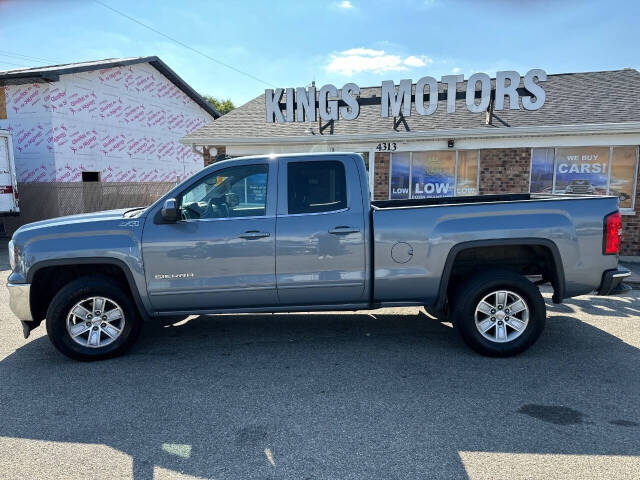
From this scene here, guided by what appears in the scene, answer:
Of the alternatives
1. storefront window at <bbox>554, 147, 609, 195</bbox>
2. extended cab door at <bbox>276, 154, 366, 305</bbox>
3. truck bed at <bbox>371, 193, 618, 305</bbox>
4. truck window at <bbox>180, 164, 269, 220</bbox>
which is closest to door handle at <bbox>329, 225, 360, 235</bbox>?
extended cab door at <bbox>276, 154, 366, 305</bbox>

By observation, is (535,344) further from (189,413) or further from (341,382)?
(189,413)

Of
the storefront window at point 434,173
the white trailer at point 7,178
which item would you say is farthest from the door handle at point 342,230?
the white trailer at point 7,178

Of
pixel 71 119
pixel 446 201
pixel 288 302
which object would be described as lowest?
pixel 288 302

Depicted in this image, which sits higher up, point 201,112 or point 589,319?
point 201,112

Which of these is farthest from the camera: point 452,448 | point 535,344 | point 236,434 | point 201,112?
point 201,112

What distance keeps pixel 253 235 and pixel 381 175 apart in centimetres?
787

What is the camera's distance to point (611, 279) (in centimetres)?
435

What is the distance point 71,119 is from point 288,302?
51.6 ft

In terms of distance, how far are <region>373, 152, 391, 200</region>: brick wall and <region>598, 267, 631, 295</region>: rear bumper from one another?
7558 millimetres

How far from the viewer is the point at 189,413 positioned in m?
3.42

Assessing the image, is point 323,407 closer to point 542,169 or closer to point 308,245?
point 308,245

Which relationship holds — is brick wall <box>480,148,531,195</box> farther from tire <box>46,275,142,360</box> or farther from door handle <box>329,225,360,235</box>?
tire <box>46,275,142,360</box>

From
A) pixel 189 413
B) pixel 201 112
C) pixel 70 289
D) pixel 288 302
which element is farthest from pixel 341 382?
pixel 201 112

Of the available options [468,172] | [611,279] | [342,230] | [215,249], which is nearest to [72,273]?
[215,249]
